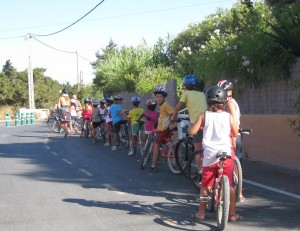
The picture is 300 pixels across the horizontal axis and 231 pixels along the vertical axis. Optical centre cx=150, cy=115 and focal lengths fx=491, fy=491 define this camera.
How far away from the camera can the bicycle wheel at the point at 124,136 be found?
1603 centimetres

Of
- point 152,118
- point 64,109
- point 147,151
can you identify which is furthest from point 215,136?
point 64,109

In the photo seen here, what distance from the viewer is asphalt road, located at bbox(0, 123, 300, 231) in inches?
248

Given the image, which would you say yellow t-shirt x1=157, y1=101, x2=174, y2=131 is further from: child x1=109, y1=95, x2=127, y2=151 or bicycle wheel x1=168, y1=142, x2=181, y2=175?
child x1=109, y1=95, x2=127, y2=151

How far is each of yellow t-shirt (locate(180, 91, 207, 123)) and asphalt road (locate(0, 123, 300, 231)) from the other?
1306 millimetres

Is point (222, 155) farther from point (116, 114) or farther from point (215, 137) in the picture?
point (116, 114)

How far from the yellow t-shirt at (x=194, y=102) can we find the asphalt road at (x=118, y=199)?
4.29 ft

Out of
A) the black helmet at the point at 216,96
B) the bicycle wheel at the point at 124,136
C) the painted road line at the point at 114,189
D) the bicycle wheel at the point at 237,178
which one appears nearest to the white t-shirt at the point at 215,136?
the black helmet at the point at 216,96

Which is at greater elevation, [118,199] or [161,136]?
[161,136]

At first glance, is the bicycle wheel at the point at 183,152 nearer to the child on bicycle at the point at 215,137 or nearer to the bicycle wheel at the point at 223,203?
the child on bicycle at the point at 215,137

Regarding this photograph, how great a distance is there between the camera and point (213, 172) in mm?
6117

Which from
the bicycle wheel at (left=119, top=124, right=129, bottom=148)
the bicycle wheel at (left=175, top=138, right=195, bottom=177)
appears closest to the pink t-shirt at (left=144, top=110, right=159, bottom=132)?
the bicycle wheel at (left=175, top=138, right=195, bottom=177)

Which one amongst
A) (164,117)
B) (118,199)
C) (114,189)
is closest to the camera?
(118,199)

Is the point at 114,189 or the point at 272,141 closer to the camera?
the point at 114,189

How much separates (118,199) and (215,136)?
7.95ft
